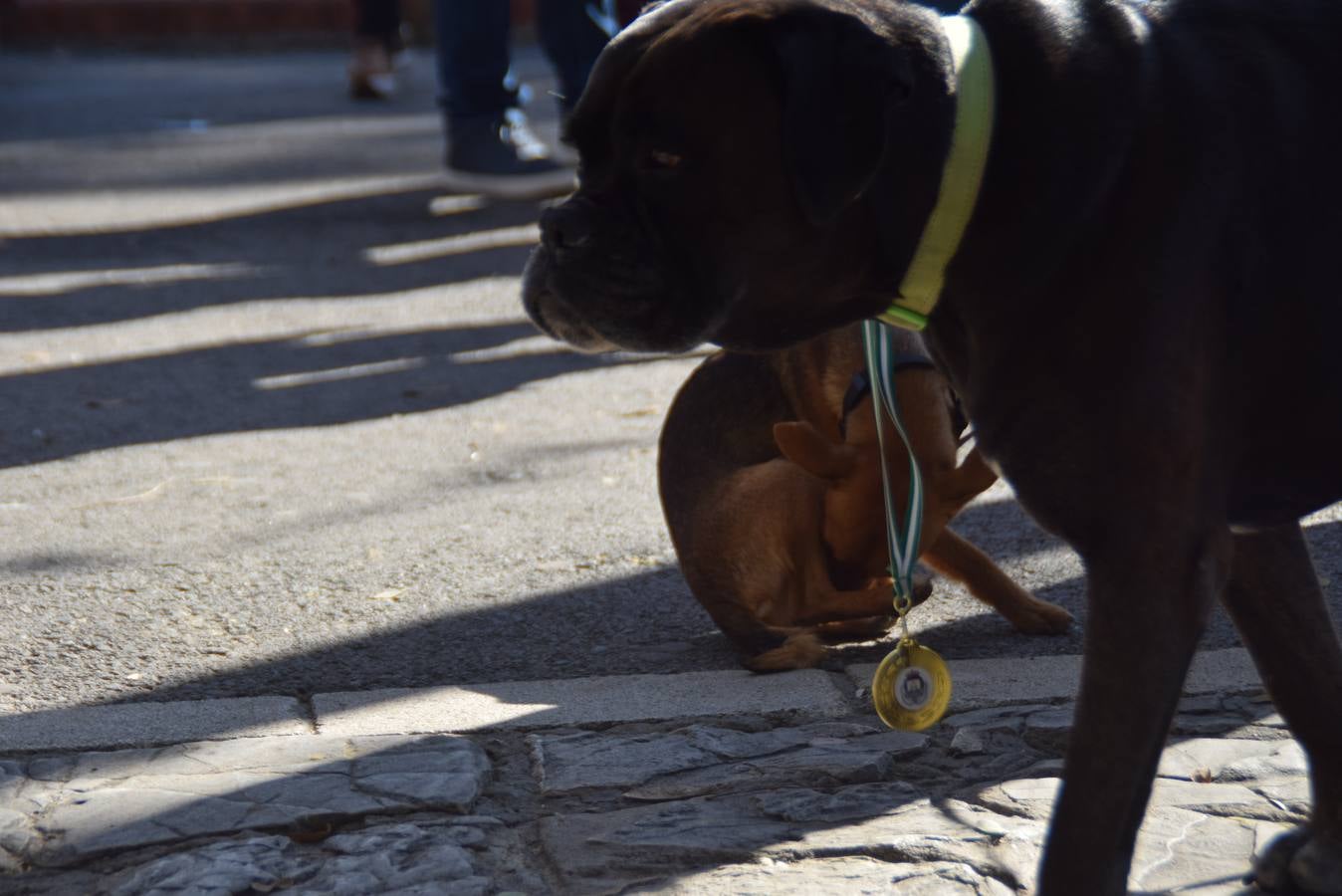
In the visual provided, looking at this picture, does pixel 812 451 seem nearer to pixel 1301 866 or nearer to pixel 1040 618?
pixel 1040 618

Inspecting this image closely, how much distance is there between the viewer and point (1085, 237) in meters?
1.88

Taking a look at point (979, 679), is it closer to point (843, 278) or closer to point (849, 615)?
point (849, 615)

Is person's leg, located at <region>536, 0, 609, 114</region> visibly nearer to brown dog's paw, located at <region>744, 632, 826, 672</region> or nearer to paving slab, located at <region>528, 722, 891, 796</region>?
brown dog's paw, located at <region>744, 632, 826, 672</region>

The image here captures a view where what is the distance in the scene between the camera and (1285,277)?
1903 mm

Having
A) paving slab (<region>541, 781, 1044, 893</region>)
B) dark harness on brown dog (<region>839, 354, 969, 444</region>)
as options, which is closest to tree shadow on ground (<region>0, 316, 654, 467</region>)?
dark harness on brown dog (<region>839, 354, 969, 444</region>)

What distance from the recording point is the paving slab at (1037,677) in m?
3.02

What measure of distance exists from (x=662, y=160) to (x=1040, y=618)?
176 centimetres

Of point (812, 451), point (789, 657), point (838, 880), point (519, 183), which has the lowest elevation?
point (519, 183)

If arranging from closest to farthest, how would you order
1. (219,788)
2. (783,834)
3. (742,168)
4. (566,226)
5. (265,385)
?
(742,168), (566,226), (783,834), (219,788), (265,385)

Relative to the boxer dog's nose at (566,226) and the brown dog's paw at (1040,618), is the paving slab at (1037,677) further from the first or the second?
→ the boxer dog's nose at (566,226)

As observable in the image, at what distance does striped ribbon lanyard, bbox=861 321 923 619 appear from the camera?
266 centimetres

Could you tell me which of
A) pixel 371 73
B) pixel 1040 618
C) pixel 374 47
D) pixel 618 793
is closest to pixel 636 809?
pixel 618 793

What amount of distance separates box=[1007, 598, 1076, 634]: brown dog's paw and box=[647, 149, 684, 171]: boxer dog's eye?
173 cm

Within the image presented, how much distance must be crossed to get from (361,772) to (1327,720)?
4.92 feet
